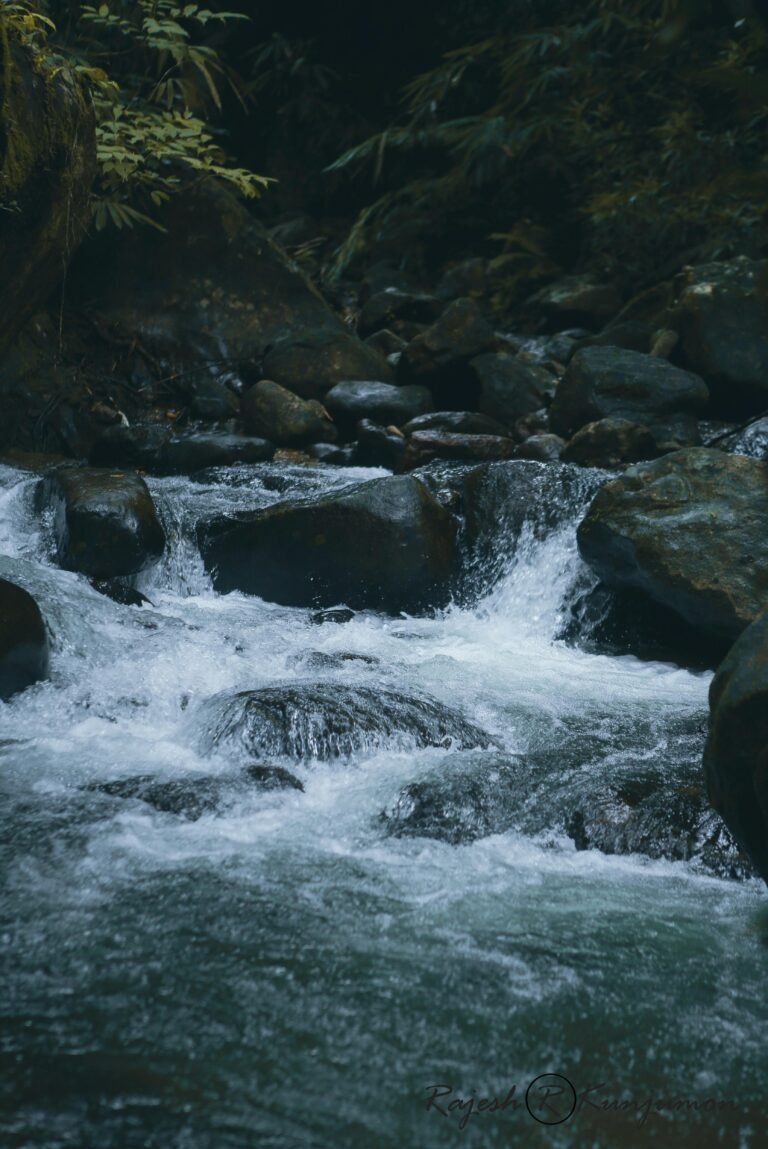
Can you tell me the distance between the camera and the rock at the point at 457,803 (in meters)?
3.29

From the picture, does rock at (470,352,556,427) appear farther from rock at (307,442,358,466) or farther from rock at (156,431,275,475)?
rock at (156,431,275,475)

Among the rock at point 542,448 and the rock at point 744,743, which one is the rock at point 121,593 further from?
the rock at point 744,743

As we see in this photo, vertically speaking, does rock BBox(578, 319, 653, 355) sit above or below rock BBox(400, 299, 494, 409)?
above

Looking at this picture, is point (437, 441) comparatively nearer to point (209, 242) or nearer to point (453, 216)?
point (209, 242)

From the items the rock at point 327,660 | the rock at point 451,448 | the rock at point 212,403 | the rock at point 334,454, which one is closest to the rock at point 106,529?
the rock at point 327,660

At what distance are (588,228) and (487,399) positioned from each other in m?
5.02

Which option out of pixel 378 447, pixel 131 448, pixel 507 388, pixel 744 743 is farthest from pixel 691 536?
pixel 131 448

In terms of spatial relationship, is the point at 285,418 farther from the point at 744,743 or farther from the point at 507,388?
the point at 744,743

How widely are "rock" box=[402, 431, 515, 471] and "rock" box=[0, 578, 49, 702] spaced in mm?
3855

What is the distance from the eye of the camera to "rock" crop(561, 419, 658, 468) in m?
7.50

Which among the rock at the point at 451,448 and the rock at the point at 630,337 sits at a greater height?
the rock at the point at 630,337

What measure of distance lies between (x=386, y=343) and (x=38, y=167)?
6.57m

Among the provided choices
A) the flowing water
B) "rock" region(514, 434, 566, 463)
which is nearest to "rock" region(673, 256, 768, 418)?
"rock" region(514, 434, 566, 463)

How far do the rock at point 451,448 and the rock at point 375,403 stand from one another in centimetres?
103
